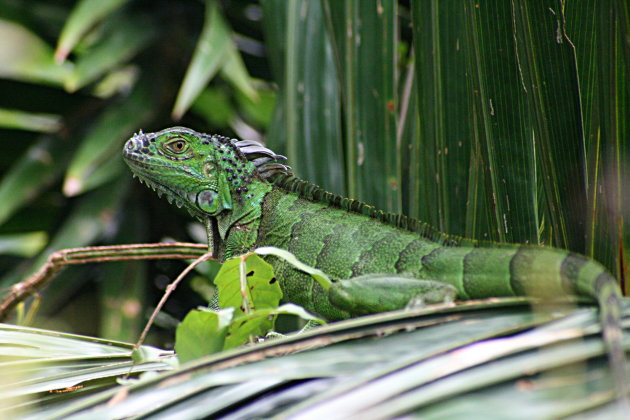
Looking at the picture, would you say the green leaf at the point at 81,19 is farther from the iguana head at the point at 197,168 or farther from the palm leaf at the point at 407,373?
the palm leaf at the point at 407,373

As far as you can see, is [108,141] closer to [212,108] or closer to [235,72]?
[212,108]

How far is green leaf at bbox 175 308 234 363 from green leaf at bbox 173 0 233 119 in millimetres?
2772

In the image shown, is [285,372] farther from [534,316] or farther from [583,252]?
[583,252]

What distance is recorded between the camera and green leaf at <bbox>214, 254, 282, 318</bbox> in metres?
1.11

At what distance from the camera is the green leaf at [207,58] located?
12.3 ft

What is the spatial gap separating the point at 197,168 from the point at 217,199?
0.39 ft

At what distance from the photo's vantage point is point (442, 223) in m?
1.59

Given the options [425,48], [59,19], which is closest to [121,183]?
[59,19]

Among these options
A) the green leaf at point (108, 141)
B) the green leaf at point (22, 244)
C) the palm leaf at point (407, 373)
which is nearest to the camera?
the palm leaf at point (407, 373)

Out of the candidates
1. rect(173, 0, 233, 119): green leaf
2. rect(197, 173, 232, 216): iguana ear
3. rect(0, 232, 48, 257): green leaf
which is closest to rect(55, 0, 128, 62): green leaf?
rect(173, 0, 233, 119): green leaf

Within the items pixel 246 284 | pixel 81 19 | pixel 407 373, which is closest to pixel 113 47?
pixel 81 19

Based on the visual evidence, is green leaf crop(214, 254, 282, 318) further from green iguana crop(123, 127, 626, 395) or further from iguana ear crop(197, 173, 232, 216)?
iguana ear crop(197, 173, 232, 216)

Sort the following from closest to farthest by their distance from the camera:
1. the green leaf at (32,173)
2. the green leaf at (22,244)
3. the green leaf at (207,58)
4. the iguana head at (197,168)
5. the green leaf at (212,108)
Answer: the iguana head at (197,168) → the green leaf at (207,58) → the green leaf at (32,173) → the green leaf at (212,108) → the green leaf at (22,244)

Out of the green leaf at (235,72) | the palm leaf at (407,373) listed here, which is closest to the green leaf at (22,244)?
the green leaf at (235,72)
